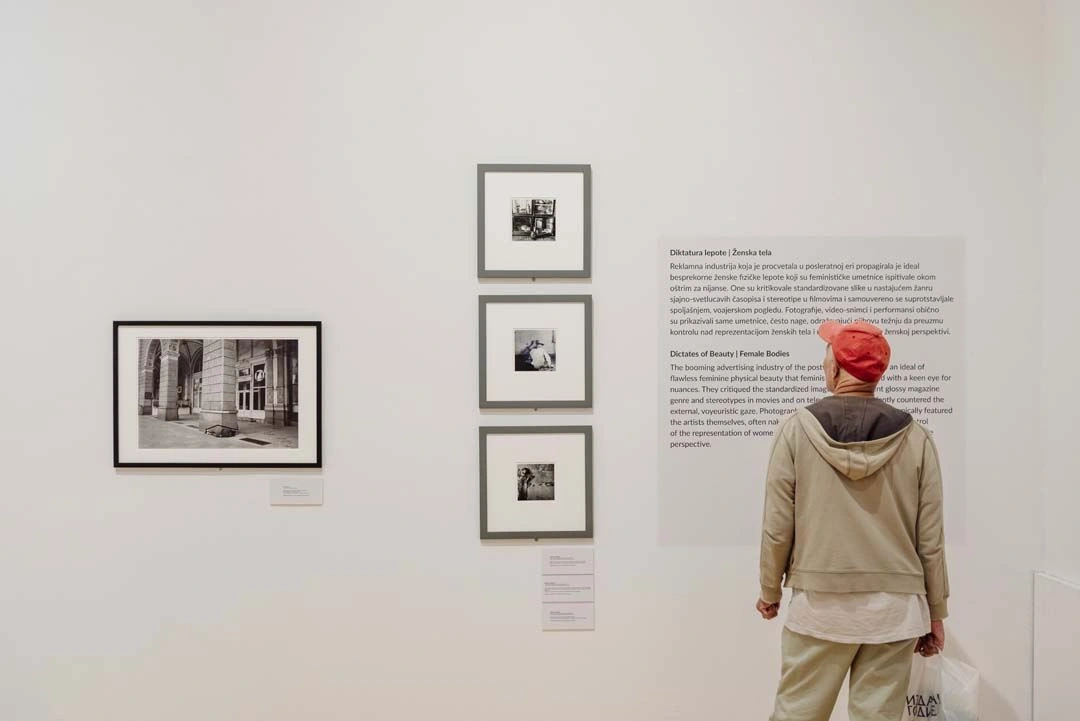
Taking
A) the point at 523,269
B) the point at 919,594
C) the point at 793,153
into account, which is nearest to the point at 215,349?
the point at 523,269

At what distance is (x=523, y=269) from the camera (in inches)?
89.7

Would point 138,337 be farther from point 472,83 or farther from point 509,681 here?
point 509,681

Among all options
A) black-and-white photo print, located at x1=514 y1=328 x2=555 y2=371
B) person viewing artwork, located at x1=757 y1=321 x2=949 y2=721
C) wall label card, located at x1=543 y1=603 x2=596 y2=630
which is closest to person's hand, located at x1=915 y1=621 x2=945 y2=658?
person viewing artwork, located at x1=757 y1=321 x2=949 y2=721

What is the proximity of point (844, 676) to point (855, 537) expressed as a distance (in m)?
0.40

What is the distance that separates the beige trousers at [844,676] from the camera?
72.0 inches

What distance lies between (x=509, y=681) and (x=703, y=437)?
1070mm

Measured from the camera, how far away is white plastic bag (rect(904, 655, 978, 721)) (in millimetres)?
2115

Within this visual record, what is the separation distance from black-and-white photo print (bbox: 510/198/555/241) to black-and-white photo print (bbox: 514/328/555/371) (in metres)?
0.32

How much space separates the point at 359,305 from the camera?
2293 millimetres

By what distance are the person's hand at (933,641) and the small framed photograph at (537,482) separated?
1.03 m

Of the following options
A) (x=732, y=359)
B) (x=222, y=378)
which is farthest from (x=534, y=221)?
(x=222, y=378)

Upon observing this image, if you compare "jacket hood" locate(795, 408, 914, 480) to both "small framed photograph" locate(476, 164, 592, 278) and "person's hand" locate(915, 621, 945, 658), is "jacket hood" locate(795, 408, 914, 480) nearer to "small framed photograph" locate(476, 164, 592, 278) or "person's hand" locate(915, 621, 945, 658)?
"person's hand" locate(915, 621, 945, 658)

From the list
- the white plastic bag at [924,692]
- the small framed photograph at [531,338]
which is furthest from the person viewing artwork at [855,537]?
the small framed photograph at [531,338]

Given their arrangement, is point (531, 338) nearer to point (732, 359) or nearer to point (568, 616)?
point (732, 359)
